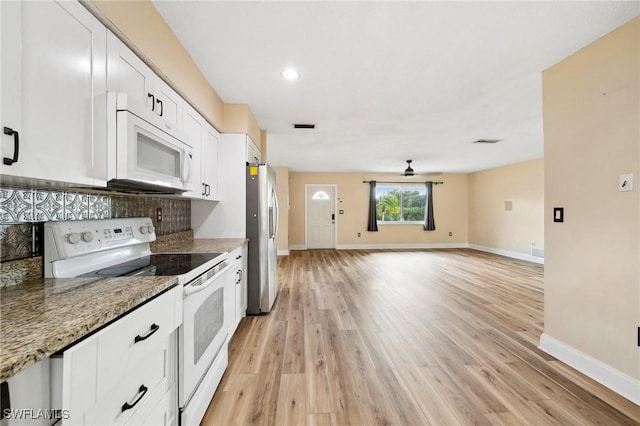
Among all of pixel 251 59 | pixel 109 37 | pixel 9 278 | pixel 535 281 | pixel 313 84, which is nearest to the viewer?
pixel 9 278

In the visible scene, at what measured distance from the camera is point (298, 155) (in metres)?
5.42

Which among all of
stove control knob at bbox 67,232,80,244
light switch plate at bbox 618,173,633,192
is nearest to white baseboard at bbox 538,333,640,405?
light switch plate at bbox 618,173,633,192

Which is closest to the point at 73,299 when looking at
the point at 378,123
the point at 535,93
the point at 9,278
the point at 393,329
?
the point at 9,278

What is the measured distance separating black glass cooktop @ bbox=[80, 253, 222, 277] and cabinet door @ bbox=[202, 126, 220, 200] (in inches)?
31.5

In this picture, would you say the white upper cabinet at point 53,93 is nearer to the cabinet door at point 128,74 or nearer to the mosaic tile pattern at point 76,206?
the cabinet door at point 128,74

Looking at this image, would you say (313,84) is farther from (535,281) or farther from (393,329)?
(535,281)

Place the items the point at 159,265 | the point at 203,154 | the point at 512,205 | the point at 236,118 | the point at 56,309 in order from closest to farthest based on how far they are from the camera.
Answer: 1. the point at 56,309
2. the point at 159,265
3. the point at 203,154
4. the point at 236,118
5. the point at 512,205

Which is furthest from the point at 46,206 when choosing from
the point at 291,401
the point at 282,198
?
the point at 282,198

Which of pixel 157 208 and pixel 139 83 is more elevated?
pixel 139 83

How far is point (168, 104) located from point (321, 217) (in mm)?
6285

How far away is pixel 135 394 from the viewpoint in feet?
3.08

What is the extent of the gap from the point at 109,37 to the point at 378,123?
2937 millimetres

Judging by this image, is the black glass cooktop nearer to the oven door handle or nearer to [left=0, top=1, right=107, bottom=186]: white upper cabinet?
the oven door handle

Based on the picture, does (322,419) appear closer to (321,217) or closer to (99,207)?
(99,207)
